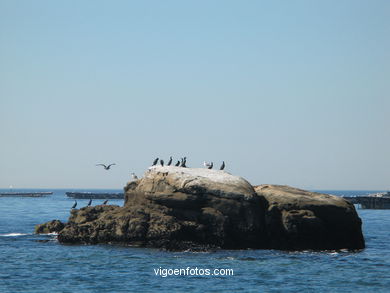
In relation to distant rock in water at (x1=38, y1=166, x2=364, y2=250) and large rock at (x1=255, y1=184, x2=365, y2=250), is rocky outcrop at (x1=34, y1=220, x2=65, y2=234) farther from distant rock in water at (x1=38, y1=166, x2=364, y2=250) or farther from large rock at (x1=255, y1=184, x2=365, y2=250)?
large rock at (x1=255, y1=184, x2=365, y2=250)

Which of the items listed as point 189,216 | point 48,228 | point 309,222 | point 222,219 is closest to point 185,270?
point 222,219

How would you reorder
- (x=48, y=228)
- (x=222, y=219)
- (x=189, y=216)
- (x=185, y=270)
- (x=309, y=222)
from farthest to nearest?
(x=48, y=228)
(x=189, y=216)
(x=309, y=222)
(x=222, y=219)
(x=185, y=270)

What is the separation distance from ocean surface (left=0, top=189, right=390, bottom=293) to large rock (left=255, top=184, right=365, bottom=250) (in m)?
1.42

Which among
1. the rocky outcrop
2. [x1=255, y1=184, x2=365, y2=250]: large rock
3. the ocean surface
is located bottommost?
the ocean surface

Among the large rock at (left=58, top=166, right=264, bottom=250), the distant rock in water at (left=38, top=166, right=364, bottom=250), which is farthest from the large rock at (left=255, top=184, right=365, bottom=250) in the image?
the large rock at (left=58, top=166, right=264, bottom=250)

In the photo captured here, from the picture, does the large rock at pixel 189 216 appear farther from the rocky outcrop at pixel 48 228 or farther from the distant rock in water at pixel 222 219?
the rocky outcrop at pixel 48 228

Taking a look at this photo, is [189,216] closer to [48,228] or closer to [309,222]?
[309,222]

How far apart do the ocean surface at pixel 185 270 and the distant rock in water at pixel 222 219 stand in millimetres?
1386

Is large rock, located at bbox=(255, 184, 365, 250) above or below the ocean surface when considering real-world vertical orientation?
above

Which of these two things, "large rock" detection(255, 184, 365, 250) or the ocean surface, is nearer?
the ocean surface

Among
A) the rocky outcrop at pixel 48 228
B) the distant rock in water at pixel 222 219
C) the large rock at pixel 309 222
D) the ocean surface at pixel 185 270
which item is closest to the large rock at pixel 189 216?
the distant rock in water at pixel 222 219

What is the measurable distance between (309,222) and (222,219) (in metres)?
6.18

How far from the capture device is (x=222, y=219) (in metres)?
45.3

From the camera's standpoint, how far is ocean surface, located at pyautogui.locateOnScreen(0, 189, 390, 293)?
1330 inches
